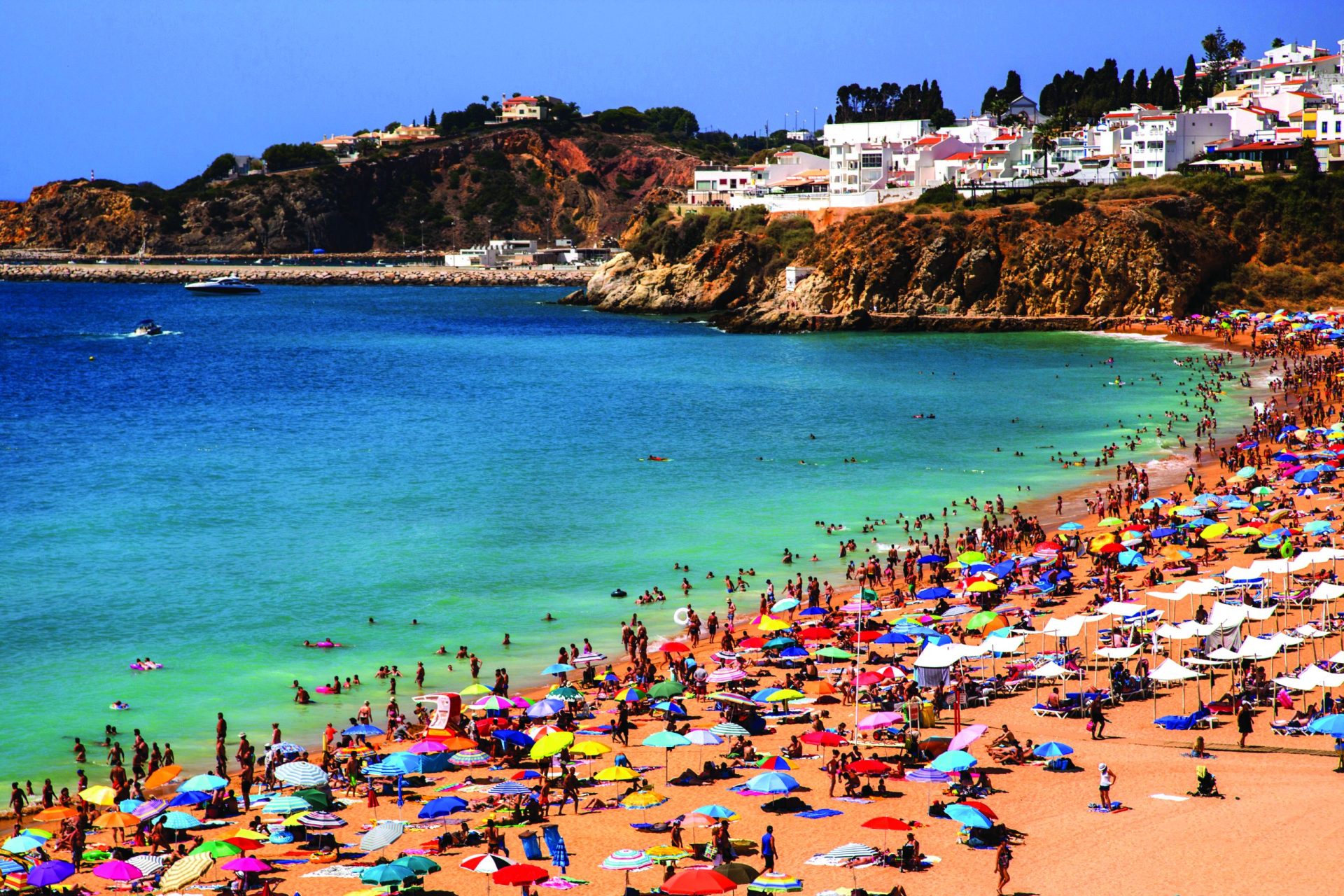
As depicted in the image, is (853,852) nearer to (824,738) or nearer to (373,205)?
(824,738)

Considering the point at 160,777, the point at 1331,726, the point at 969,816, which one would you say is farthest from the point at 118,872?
the point at 1331,726

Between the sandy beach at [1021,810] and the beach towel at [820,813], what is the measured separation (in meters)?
0.04

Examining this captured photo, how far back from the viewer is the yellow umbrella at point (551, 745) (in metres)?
18.2

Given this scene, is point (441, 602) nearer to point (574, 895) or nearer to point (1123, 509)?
point (574, 895)

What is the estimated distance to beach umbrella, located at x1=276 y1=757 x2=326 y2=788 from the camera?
1755 centimetres

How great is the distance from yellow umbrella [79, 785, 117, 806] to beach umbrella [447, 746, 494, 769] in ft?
15.7

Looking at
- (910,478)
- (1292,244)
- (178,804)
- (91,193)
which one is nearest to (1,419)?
(910,478)

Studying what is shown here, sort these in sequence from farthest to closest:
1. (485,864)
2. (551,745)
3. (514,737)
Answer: (514,737), (551,745), (485,864)

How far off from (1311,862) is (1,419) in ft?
186

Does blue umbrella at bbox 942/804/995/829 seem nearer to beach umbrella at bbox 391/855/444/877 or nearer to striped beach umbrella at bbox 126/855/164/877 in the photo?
beach umbrella at bbox 391/855/444/877

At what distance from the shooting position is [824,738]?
1880 centimetres

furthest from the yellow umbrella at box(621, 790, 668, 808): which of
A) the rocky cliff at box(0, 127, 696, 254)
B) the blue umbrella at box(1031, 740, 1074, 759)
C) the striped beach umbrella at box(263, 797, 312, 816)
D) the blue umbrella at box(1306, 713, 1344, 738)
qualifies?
the rocky cliff at box(0, 127, 696, 254)

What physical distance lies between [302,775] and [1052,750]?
10671 millimetres

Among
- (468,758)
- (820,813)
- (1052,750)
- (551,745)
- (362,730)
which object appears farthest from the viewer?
(362,730)
